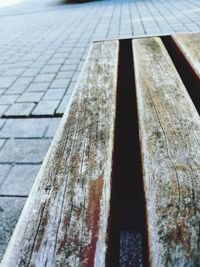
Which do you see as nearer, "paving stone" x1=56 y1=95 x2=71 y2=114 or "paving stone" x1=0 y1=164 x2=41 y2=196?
"paving stone" x1=0 y1=164 x2=41 y2=196

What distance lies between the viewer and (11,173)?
1891mm

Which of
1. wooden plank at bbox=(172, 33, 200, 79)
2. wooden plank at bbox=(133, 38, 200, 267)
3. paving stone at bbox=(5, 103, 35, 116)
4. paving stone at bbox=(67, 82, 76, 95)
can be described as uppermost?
wooden plank at bbox=(172, 33, 200, 79)

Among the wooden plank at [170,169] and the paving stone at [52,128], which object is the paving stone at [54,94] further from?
the wooden plank at [170,169]

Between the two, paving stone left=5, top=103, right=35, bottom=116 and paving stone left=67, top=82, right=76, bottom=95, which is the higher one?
paving stone left=67, top=82, right=76, bottom=95

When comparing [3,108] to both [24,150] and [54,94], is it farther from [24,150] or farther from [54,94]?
[24,150]

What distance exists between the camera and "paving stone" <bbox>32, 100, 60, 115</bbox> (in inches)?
103

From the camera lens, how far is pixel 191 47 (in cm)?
167

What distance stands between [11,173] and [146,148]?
51.8 inches

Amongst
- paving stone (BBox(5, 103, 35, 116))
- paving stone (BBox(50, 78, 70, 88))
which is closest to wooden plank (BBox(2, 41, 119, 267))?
paving stone (BBox(5, 103, 35, 116))

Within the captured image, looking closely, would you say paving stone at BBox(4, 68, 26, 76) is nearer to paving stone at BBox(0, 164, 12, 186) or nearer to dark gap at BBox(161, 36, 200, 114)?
paving stone at BBox(0, 164, 12, 186)

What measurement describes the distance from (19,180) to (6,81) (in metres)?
2.09

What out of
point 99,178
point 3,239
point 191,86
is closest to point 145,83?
point 191,86

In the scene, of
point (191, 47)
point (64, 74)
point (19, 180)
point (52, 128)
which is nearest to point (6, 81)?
point (64, 74)

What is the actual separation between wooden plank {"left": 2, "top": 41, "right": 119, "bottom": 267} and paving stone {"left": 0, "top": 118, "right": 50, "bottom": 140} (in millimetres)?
1300
